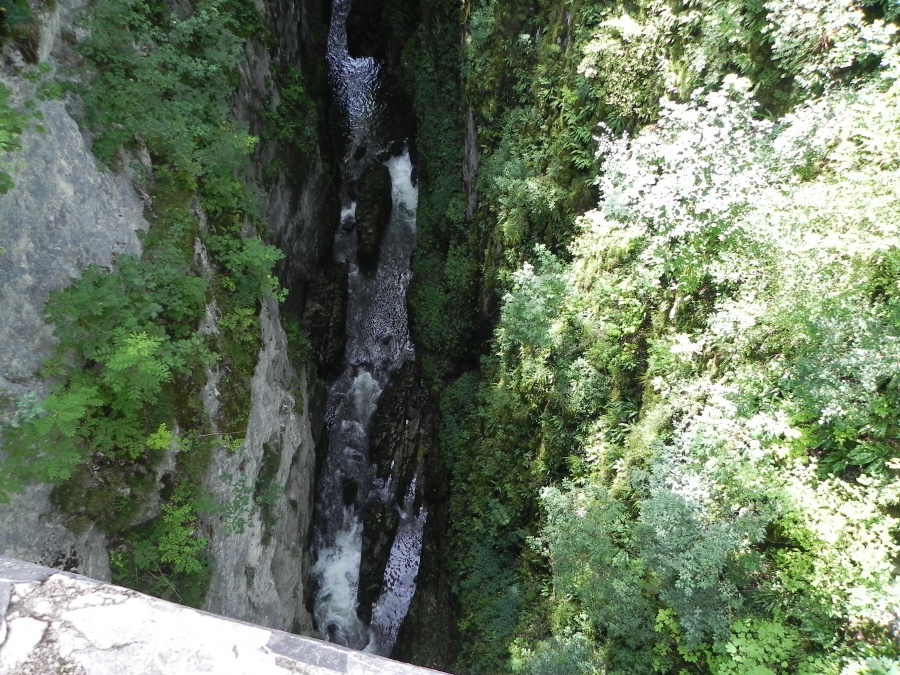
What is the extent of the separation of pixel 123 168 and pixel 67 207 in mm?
1318

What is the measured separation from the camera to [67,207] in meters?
5.93

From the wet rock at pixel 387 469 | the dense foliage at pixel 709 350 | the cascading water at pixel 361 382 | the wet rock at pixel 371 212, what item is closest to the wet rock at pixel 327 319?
the cascading water at pixel 361 382

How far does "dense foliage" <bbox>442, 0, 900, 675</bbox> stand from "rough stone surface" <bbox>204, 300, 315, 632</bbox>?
14.6ft

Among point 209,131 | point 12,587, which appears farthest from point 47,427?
point 209,131

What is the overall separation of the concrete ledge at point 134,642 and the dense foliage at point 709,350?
4874mm

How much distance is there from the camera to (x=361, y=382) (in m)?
16.0

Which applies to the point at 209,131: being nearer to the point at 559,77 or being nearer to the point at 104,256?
the point at 104,256

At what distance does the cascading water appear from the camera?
544 inches

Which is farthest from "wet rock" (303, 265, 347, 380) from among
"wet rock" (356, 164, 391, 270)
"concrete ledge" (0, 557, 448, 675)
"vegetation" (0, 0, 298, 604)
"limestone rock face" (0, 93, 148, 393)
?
"concrete ledge" (0, 557, 448, 675)

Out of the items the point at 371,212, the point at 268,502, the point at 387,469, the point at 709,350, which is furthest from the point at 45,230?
the point at 371,212

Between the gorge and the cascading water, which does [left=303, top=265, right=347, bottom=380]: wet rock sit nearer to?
the cascading water

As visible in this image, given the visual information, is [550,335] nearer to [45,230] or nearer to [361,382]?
[45,230]

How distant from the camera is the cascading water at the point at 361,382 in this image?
1382 cm

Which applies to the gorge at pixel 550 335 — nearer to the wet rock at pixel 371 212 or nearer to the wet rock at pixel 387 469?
the wet rock at pixel 387 469
